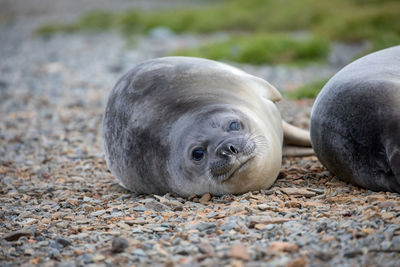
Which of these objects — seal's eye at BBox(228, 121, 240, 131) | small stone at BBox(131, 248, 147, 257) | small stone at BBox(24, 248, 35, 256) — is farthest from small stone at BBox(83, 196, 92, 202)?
small stone at BBox(131, 248, 147, 257)

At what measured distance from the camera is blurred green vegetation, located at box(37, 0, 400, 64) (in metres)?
12.6

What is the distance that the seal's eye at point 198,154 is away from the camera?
13.7ft

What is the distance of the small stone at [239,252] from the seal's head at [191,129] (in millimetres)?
1017

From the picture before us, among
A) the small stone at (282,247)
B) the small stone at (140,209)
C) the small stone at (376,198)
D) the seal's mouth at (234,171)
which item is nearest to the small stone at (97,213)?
the small stone at (140,209)

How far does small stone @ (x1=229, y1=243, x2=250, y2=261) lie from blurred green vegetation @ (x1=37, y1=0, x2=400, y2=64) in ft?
21.3

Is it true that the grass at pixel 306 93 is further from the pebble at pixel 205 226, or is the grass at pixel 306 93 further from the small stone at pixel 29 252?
the small stone at pixel 29 252

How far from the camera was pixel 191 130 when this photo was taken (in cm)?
429

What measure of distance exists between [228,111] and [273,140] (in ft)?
1.59

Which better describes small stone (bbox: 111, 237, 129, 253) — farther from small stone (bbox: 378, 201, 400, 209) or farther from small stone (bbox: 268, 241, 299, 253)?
small stone (bbox: 378, 201, 400, 209)

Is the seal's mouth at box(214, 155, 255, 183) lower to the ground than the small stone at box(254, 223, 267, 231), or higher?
higher

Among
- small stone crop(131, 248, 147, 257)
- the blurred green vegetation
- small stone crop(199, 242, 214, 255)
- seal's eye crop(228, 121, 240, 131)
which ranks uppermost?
the blurred green vegetation

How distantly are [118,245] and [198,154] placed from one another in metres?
1.17

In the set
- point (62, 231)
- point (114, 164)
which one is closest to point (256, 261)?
point (62, 231)

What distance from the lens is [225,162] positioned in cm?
404
